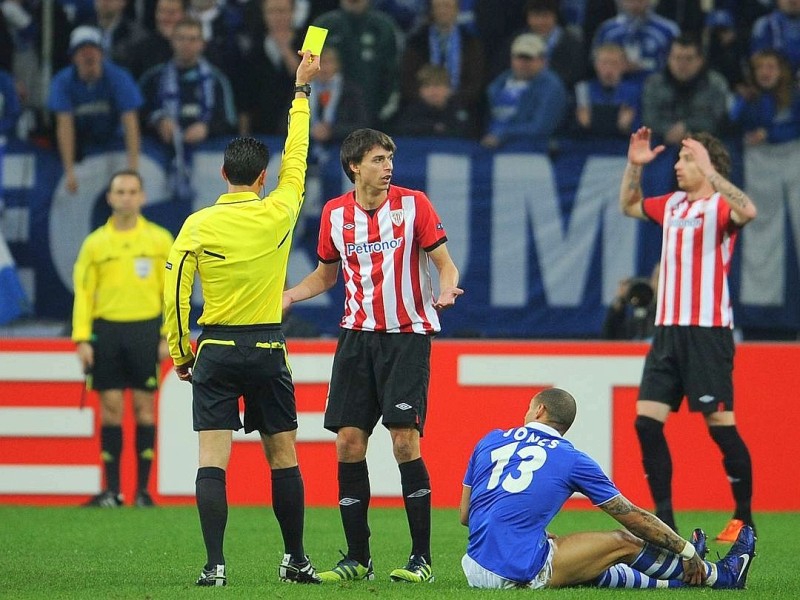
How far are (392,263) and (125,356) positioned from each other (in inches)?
156

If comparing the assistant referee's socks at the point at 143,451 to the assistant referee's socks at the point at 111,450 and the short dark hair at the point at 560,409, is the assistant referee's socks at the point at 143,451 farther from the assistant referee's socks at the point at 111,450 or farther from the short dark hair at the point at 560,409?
the short dark hair at the point at 560,409

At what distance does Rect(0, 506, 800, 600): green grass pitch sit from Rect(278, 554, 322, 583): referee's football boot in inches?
3.0

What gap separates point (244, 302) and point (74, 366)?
14.7ft

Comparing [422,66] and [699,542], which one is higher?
[422,66]

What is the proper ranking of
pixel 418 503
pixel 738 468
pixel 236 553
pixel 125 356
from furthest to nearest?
1. pixel 125 356
2. pixel 738 468
3. pixel 236 553
4. pixel 418 503

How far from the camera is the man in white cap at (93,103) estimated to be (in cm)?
1214

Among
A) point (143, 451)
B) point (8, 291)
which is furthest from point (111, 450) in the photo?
point (8, 291)

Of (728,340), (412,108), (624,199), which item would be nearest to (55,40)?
(412,108)

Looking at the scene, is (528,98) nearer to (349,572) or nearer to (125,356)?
(125,356)

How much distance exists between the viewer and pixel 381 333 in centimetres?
641

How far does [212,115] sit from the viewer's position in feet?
40.6

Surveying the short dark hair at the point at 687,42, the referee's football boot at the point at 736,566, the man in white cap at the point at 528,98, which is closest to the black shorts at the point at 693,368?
the referee's football boot at the point at 736,566

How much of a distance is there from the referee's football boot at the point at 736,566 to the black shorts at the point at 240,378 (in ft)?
6.29

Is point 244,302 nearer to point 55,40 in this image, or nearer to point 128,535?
point 128,535
